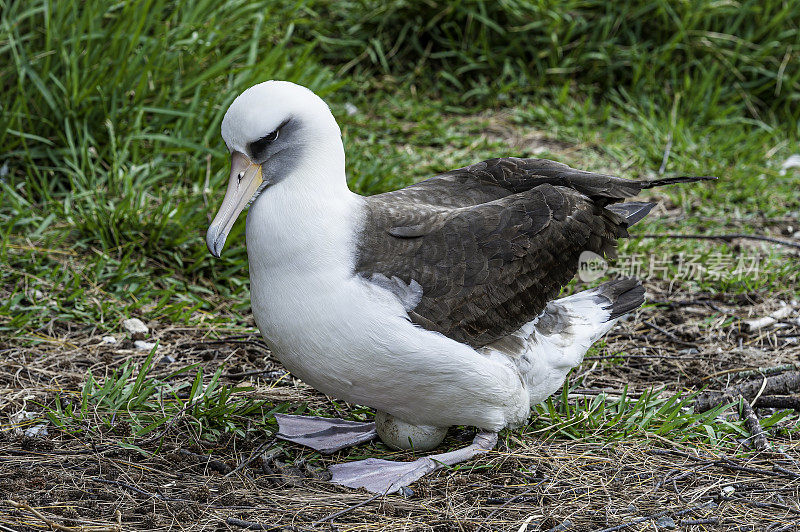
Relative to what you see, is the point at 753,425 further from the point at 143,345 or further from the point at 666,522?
the point at 143,345

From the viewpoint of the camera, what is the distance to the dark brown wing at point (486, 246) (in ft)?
10.7

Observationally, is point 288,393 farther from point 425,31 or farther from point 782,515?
point 425,31

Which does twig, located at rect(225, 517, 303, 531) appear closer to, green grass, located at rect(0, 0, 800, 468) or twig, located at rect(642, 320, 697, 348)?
green grass, located at rect(0, 0, 800, 468)

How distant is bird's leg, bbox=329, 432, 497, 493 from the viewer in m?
3.33

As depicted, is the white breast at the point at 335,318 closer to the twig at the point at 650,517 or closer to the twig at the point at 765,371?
the twig at the point at 650,517

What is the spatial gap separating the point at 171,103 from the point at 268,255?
8.80ft

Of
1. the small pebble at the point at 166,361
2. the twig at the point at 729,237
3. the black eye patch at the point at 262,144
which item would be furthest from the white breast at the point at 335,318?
the twig at the point at 729,237

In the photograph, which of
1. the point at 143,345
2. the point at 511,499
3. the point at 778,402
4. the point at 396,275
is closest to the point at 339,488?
the point at 511,499

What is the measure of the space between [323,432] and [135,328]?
1259 mm

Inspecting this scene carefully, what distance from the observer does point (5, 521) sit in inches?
112

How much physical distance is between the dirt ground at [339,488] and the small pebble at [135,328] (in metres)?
0.32

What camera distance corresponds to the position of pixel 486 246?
3348 millimetres

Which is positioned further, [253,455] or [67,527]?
[253,455]

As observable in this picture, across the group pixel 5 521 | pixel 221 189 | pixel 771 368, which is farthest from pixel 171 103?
pixel 771 368
